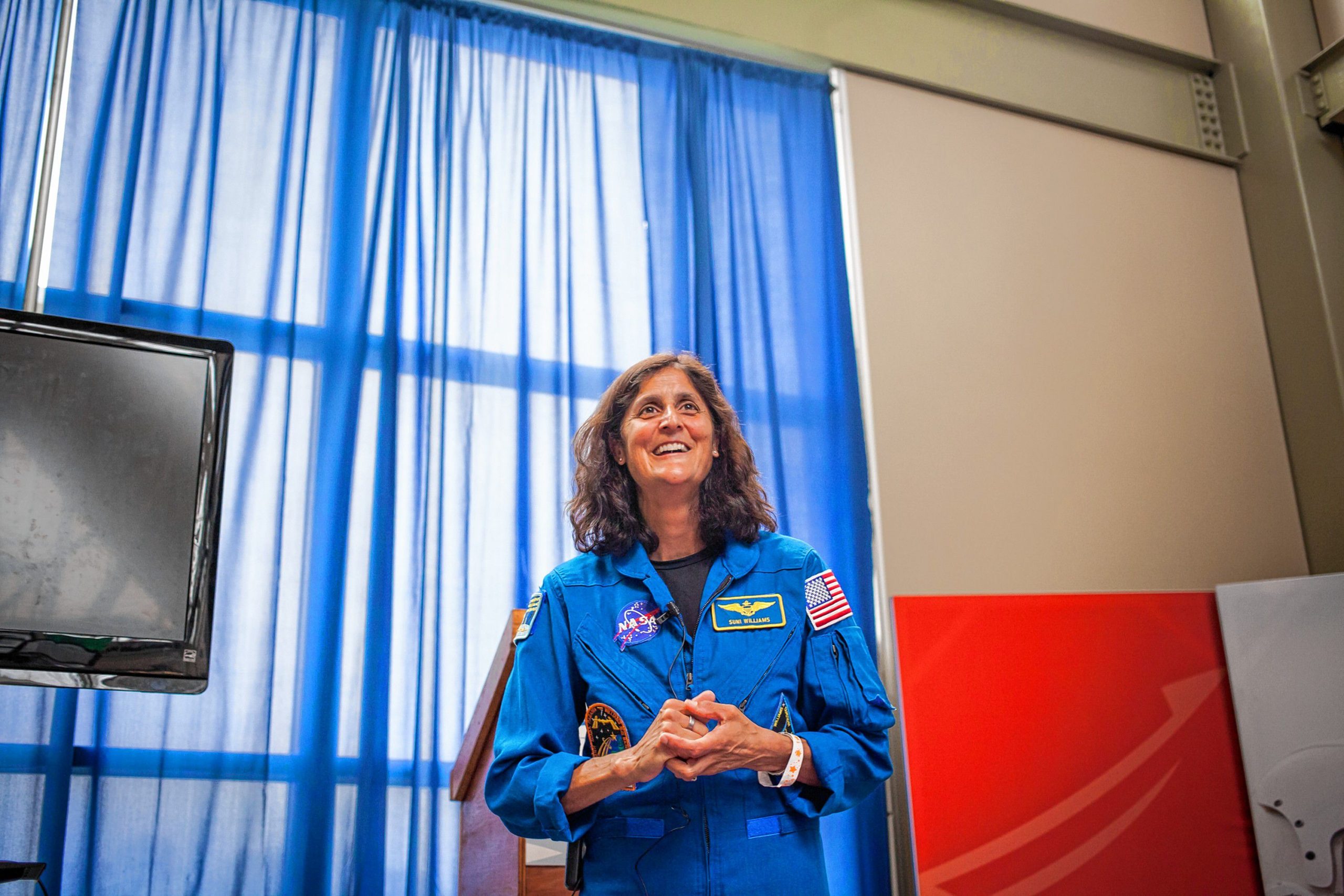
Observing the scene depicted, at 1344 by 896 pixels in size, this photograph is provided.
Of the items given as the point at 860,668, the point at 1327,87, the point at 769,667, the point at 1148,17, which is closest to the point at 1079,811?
the point at 860,668

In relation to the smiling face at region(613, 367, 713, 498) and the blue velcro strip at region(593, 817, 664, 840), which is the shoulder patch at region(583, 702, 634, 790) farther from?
the smiling face at region(613, 367, 713, 498)

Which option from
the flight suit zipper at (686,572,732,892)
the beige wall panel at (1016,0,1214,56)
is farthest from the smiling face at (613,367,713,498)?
the beige wall panel at (1016,0,1214,56)

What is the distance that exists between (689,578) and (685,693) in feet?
0.77

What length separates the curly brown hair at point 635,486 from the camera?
6.54ft

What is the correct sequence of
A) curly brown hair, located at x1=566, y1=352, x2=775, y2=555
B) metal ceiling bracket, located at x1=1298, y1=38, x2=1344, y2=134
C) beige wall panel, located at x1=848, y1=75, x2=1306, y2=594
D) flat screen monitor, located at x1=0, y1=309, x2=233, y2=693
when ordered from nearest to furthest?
1. flat screen monitor, located at x1=0, y1=309, x2=233, y2=693
2. curly brown hair, located at x1=566, y1=352, x2=775, y2=555
3. beige wall panel, located at x1=848, y1=75, x2=1306, y2=594
4. metal ceiling bracket, located at x1=1298, y1=38, x2=1344, y2=134

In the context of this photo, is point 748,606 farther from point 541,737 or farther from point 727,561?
point 541,737

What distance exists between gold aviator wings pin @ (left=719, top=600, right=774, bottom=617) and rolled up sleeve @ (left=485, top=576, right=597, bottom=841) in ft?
0.92

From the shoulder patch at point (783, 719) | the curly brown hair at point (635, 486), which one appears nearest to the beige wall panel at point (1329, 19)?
the curly brown hair at point (635, 486)

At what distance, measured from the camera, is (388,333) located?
3451 mm

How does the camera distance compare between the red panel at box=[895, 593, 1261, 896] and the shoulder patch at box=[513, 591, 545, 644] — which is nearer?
the shoulder patch at box=[513, 591, 545, 644]

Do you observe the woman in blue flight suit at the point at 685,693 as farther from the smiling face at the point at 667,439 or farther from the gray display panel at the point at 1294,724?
the gray display panel at the point at 1294,724

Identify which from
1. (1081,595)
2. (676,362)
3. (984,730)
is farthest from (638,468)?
(1081,595)

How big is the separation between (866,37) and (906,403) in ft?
5.17

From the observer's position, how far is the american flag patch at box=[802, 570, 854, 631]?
186 centimetres
